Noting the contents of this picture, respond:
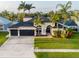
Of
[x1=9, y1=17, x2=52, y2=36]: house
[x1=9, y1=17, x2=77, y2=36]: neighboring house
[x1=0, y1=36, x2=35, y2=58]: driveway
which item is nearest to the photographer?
[x1=0, y1=36, x2=35, y2=58]: driveway

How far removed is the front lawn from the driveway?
0.89 metres

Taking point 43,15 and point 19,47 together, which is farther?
point 43,15

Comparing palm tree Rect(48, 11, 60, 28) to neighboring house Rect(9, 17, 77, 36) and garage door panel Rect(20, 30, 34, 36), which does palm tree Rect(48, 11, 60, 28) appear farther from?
garage door panel Rect(20, 30, 34, 36)

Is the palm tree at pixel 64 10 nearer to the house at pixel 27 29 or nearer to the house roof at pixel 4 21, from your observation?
the house at pixel 27 29

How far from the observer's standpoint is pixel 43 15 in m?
32.8

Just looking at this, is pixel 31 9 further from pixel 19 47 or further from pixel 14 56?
pixel 14 56

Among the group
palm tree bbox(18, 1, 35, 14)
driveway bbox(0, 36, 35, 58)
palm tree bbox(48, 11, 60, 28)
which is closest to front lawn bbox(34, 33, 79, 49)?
driveway bbox(0, 36, 35, 58)

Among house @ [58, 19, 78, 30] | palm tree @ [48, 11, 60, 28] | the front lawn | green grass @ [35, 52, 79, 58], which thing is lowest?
Answer: the front lawn

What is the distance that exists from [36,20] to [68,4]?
448 cm

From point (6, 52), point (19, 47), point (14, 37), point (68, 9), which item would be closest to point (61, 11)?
point (68, 9)

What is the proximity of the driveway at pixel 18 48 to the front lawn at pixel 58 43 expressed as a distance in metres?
0.89

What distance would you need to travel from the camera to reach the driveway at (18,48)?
20.5 metres

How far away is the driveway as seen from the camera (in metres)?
20.5

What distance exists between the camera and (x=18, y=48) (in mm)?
23359
